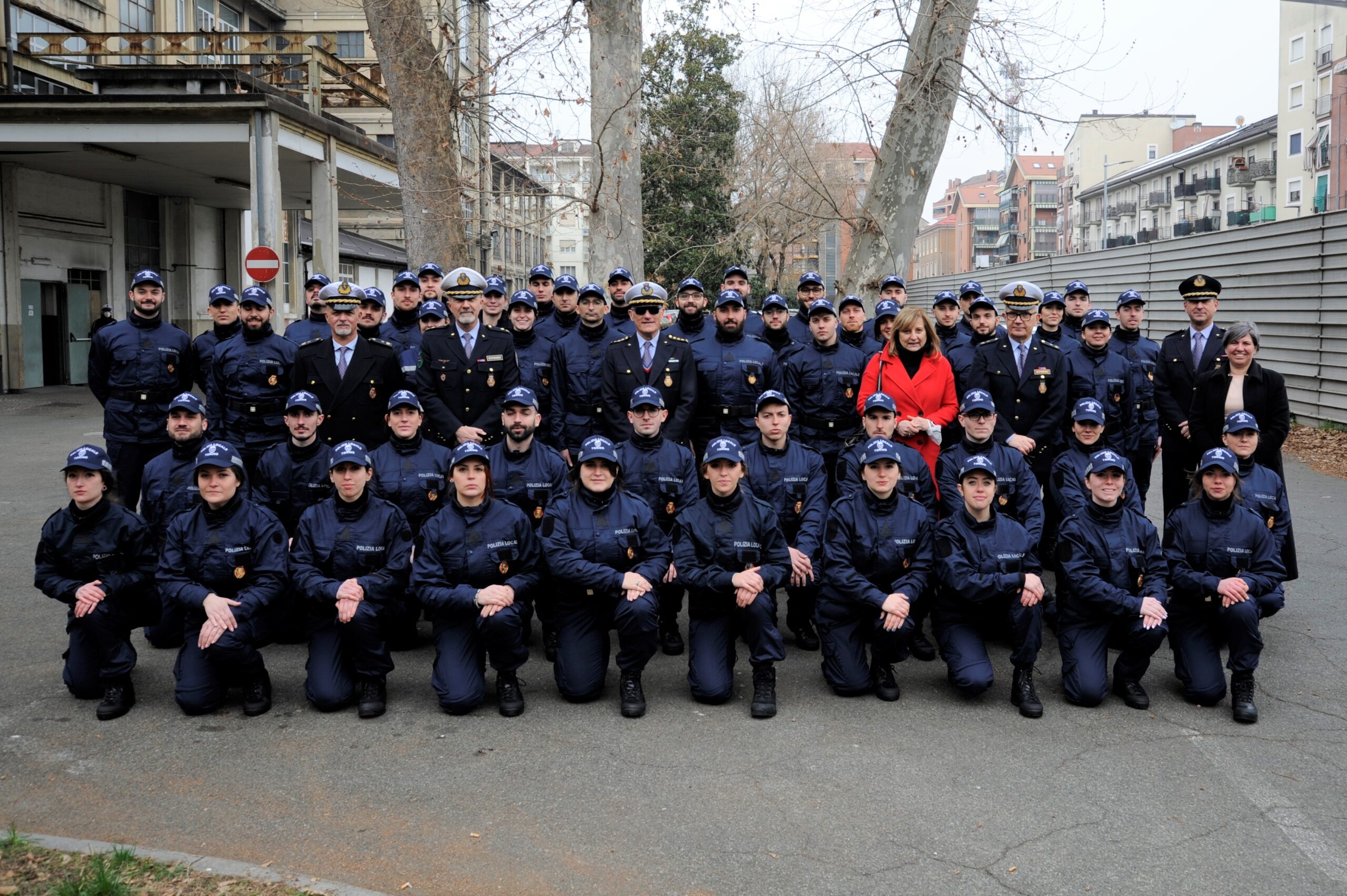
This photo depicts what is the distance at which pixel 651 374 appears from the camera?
7.90 m

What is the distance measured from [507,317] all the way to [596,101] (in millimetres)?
4477

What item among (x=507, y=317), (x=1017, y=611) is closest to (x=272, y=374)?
(x=507, y=317)

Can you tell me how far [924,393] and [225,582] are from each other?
464cm

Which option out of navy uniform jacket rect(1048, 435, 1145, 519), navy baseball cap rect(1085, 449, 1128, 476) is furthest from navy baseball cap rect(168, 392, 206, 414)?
navy uniform jacket rect(1048, 435, 1145, 519)

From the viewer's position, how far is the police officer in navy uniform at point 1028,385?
7863 mm

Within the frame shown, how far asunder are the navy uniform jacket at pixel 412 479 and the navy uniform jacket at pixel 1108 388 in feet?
15.0

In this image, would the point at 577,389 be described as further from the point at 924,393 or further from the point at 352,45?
the point at 352,45

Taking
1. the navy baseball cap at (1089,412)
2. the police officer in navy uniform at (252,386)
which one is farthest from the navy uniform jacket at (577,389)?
the navy baseball cap at (1089,412)

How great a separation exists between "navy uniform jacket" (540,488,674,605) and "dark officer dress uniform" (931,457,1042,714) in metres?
1.62

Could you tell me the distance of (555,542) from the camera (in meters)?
6.23

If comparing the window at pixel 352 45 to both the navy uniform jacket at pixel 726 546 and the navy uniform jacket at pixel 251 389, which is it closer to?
the navy uniform jacket at pixel 251 389

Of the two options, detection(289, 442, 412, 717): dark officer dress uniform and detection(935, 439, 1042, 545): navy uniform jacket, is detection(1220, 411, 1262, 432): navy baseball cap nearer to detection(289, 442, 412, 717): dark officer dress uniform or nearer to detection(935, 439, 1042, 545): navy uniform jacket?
detection(935, 439, 1042, 545): navy uniform jacket

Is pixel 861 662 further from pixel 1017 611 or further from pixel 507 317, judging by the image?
pixel 507 317

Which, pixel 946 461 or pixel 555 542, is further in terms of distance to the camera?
pixel 946 461
